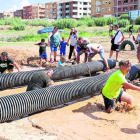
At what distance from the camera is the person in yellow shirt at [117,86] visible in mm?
3867

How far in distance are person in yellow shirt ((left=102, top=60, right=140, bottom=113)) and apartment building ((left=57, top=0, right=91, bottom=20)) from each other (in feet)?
272

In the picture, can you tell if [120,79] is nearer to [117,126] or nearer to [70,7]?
[117,126]

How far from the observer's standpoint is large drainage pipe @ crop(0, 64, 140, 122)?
4.16 meters

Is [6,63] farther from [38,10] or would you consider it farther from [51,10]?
[38,10]

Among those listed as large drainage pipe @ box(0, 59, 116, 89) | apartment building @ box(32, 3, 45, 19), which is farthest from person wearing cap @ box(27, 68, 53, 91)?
apartment building @ box(32, 3, 45, 19)

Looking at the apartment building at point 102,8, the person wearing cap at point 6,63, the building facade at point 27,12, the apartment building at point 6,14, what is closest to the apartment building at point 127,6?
the apartment building at point 102,8

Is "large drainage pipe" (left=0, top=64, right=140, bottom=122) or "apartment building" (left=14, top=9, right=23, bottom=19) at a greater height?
"apartment building" (left=14, top=9, right=23, bottom=19)

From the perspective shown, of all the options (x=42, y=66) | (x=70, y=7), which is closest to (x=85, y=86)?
(x=42, y=66)

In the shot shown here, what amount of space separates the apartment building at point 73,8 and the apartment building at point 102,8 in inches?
382

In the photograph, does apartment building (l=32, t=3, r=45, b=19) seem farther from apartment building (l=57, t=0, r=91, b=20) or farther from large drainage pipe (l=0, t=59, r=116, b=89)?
large drainage pipe (l=0, t=59, r=116, b=89)

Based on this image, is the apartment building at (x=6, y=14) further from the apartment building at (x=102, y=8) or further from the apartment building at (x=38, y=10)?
the apartment building at (x=102, y=8)

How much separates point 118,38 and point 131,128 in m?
6.12

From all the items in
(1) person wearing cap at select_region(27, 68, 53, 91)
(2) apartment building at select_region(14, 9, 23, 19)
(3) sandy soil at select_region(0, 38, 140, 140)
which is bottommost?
(3) sandy soil at select_region(0, 38, 140, 140)

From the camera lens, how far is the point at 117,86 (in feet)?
13.4
